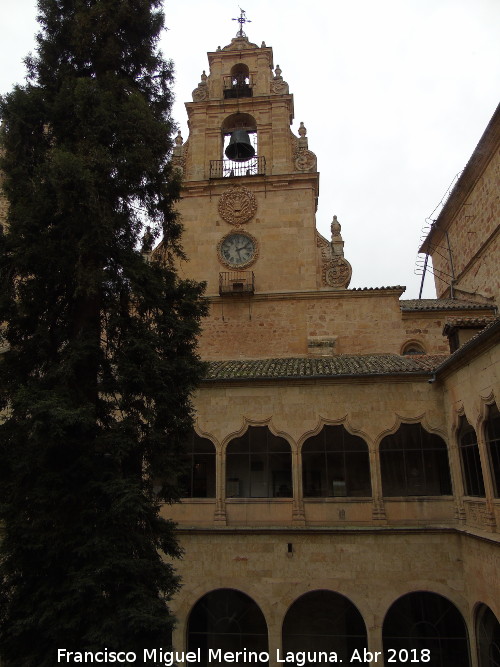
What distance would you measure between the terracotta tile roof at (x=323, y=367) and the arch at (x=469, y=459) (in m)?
1.69

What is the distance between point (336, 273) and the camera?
61.2ft

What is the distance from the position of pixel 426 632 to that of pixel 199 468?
7226 mm

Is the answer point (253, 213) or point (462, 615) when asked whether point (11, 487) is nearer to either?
point (462, 615)

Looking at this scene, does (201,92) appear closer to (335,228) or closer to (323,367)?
(335,228)

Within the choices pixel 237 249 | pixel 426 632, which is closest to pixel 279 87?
pixel 237 249

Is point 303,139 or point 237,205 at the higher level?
point 303,139

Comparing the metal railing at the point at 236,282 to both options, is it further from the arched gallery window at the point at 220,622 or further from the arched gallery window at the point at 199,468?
the arched gallery window at the point at 220,622

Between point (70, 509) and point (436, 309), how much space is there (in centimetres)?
1418

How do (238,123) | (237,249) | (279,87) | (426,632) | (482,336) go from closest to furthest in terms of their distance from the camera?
(482,336), (426,632), (237,249), (279,87), (238,123)

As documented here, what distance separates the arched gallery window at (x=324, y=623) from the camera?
14.5m

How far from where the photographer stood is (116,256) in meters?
8.73

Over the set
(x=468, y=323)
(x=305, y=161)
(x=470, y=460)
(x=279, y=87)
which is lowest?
(x=470, y=460)

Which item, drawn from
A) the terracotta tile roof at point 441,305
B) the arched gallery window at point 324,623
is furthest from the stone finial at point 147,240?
the terracotta tile roof at point 441,305

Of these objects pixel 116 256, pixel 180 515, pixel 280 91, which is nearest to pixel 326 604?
pixel 180 515
